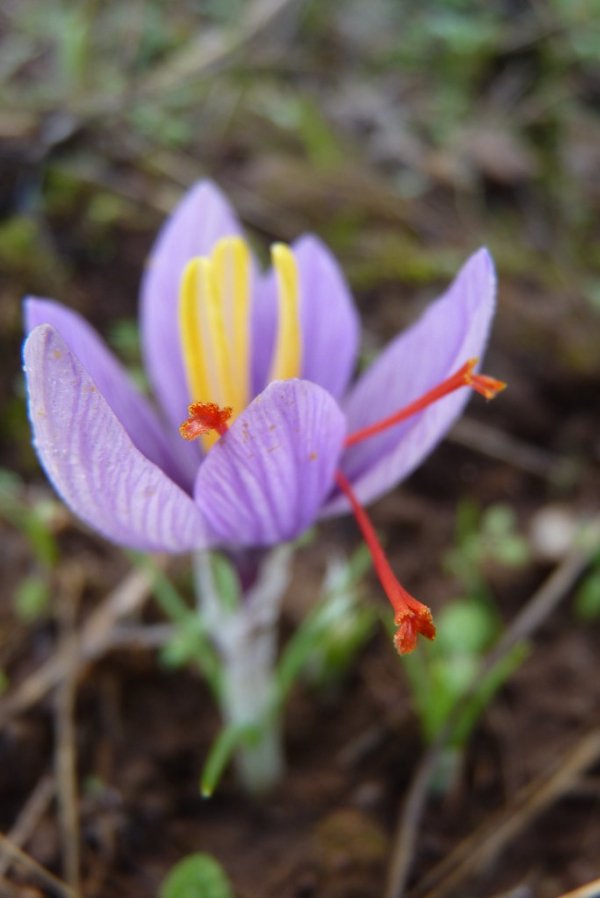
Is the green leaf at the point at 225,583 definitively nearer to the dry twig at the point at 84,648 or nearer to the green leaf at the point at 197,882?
the dry twig at the point at 84,648

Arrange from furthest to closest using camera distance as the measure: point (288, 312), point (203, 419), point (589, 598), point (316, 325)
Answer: point (589, 598), point (316, 325), point (288, 312), point (203, 419)

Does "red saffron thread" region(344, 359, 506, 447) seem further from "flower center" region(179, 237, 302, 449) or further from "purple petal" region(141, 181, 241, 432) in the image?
"purple petal" region(141, 181, 241, 432)

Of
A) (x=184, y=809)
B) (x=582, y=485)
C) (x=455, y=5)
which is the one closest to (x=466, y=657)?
(x=184, y=809)

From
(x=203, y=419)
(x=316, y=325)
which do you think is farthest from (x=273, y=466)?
(x=316, y=325)

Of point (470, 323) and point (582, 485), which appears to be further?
point (582, 485)

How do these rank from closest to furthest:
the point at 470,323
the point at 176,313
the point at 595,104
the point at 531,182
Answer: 1. the point at 470,323
2. the point at 176,313
3. the point at 531,182
4. the point at 595,104

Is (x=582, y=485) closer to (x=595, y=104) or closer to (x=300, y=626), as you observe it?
(x=300, y=626)

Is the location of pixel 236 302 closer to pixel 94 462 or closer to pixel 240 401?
pixel 240 401
